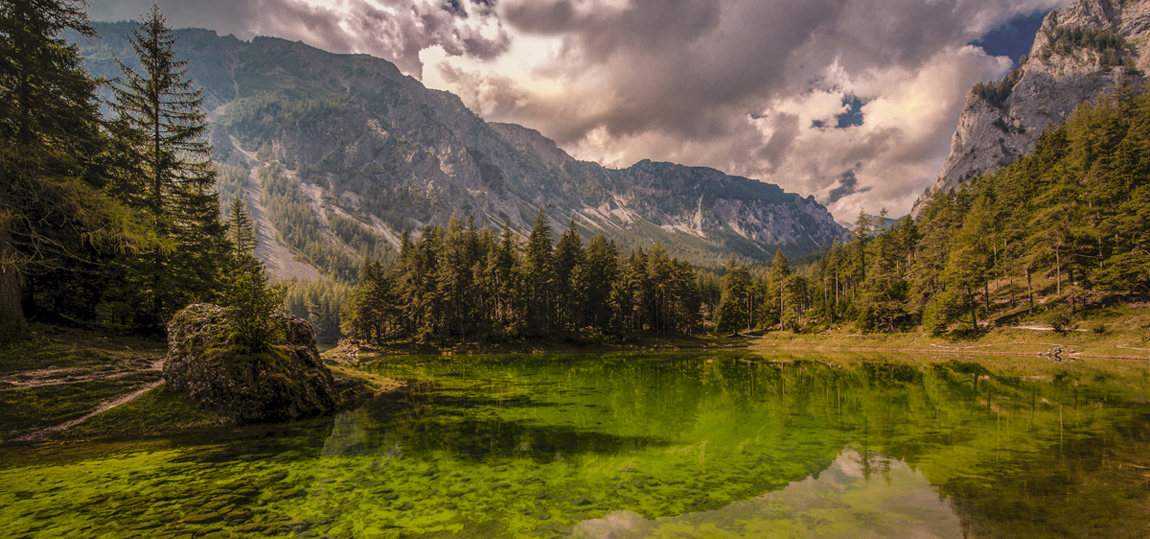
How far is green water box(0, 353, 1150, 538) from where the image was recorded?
28.2 ft

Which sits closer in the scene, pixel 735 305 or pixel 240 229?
pixel 240 229

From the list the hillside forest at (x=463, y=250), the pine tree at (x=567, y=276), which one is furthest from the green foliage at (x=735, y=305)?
the pine tree at (x=567, y=276)

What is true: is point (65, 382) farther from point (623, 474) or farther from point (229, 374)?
point (623, 474)

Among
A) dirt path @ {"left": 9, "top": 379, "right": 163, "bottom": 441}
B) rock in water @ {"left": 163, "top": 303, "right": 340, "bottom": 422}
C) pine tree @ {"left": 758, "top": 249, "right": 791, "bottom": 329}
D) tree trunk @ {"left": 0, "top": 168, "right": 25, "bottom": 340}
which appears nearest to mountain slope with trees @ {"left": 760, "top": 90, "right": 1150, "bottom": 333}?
pine tree @ {"left": 758, "top": 249, "right": 791, "bottom": 329}

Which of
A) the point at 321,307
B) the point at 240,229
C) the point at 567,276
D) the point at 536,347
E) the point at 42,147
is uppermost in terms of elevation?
the point at 240,229

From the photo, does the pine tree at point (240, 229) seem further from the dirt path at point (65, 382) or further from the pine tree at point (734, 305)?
the pine tree at point (734, 305)

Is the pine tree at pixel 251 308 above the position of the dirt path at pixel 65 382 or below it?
above

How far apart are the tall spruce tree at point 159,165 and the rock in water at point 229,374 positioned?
840 cm

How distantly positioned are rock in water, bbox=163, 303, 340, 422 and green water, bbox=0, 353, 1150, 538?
138cm

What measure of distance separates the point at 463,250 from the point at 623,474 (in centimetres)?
6094

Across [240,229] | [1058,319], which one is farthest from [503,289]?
[1058,319]

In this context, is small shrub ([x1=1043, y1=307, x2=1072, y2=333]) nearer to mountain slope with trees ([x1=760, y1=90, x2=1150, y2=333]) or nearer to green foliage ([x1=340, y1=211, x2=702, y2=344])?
mountain slope with trees ([x1=760, y1=90, x2=1150, y2=333])

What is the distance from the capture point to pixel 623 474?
1186cm

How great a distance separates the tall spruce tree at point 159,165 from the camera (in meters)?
25.2
